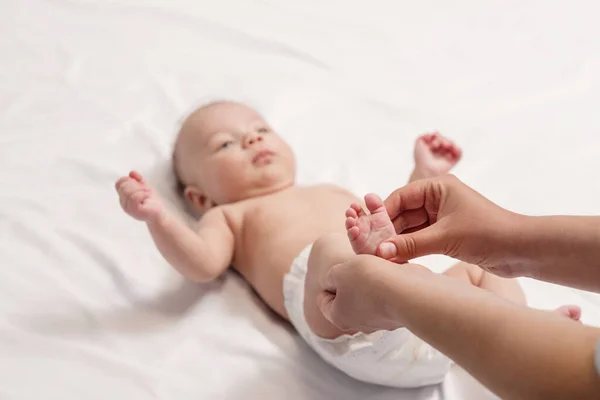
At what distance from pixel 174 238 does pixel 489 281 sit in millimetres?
513

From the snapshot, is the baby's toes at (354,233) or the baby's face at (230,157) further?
the baby's face at (230,157)

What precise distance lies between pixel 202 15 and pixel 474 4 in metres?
0.74

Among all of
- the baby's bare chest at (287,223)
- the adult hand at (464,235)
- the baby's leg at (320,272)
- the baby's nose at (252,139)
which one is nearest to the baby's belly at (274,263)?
the baby's bare chest at (287,223)

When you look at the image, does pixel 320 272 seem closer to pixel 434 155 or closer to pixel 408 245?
pixel 408 245

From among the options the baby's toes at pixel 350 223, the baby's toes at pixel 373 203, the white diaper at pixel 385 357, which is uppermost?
the baby's toes at pixel 373 203

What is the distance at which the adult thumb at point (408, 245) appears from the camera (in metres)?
0.82

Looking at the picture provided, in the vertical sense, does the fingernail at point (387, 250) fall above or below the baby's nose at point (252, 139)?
below

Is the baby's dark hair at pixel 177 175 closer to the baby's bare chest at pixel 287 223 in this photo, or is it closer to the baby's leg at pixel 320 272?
the baby's bare chest at pixel 287 223

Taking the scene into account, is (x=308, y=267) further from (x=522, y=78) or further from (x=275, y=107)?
(x=522, y=78)

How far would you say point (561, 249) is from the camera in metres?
0.80

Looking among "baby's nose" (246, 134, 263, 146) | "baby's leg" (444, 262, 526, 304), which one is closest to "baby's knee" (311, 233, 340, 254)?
"baby's leg" (444, 262, 526, 304)

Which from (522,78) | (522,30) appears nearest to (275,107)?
(522,78)

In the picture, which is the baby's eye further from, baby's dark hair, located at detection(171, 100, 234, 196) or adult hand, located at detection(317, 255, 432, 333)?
adult hand, located at detection(317, 255, 432, 333)

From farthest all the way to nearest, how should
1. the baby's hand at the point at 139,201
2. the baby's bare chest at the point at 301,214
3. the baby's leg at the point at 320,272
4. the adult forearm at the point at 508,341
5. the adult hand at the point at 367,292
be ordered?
1. the baby's bare chest at the point at 301,214
2. the baby's hand at the point at 139,201
3. the baby's leg at the point at 320,272
4. the adult hand at the point at 367,292
5. the adult forearm at the point at 508,341
